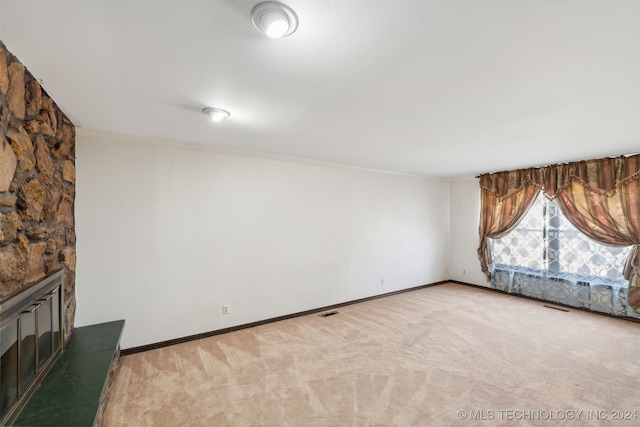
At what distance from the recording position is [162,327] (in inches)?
120

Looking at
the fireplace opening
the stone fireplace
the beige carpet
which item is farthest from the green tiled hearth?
the beige carpet

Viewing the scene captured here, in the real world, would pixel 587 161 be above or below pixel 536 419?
above

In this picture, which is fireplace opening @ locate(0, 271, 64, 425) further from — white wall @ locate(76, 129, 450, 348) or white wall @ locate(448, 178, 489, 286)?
white wall @ locate(448, 178, 489, 286)

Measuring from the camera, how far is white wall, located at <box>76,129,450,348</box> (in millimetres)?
2797

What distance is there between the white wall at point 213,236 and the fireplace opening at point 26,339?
87 centimetres

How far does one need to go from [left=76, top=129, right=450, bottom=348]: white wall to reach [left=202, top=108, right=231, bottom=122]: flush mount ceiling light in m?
1.13

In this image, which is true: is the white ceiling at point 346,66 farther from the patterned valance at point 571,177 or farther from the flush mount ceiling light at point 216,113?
the patterned valance at point 571,177

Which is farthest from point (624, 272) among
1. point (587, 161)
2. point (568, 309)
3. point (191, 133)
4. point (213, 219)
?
point (191, 133)

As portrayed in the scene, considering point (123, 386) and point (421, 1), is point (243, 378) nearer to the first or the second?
point (123, 386)

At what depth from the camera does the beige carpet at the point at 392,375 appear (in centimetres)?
198

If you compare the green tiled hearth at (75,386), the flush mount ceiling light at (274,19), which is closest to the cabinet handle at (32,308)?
the green tiled hearth at (75,386)

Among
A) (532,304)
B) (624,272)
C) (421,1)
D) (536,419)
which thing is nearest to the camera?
(421,1)

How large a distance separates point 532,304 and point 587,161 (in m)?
2.41

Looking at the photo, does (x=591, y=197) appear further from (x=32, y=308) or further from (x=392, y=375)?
(x=32, y=308)
